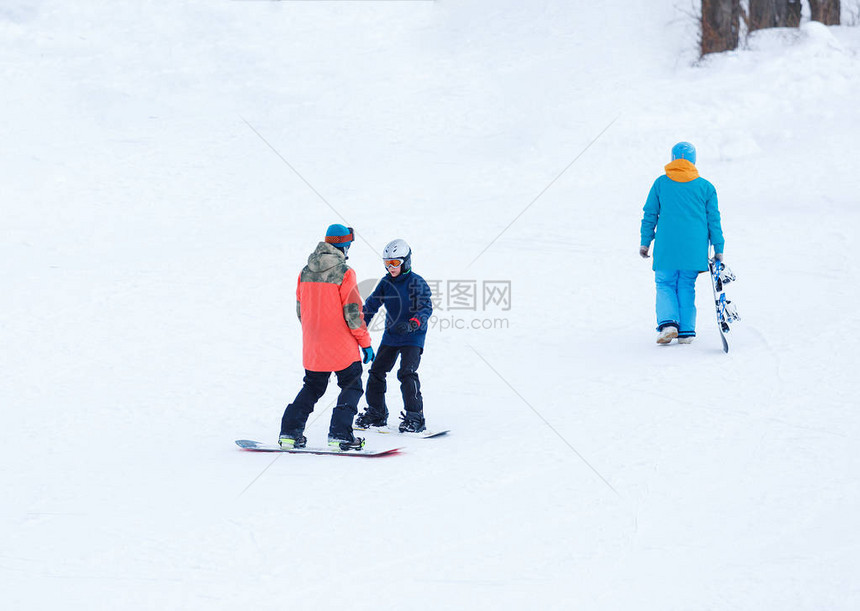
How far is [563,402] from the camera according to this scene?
23.4 ft

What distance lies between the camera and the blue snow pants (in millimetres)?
8289

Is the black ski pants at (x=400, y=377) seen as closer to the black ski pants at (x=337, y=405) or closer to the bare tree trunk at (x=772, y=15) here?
the black ski pants at (x=337, y=405)

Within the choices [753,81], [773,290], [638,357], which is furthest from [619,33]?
[638,357]

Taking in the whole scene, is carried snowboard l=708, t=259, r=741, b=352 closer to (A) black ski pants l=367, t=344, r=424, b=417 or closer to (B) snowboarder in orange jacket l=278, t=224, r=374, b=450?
(A) black ski pants l=367, t=344, r=424, b=417

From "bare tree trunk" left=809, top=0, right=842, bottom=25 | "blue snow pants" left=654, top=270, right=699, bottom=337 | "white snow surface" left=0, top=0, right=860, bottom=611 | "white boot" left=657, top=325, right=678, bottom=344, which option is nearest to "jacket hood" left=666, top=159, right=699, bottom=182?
"blue snow pants" left=654, top=270, right=699, bottom=337

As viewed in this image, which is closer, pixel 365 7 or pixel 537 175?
pixel 537 175

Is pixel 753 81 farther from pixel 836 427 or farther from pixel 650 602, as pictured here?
pixel 650 602

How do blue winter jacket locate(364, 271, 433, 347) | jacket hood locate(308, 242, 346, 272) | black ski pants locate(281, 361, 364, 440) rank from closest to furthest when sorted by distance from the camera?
jacket hood locate(308, 242, 346, 272) → black ski pants locate(281, 361, 364, 440) → blue winter jacket locate(364, 271, 433, 347)

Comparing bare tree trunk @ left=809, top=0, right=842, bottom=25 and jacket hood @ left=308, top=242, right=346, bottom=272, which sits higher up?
bare tree trunk @ left=809, top=0, right=842, bottom=25

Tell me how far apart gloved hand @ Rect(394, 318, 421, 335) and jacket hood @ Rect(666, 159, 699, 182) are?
3.08 m

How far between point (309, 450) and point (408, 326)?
112 cm

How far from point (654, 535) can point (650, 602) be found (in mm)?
657

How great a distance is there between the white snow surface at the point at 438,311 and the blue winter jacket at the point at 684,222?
78 centimetres

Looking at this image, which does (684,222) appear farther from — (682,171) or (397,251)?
(397,251)
